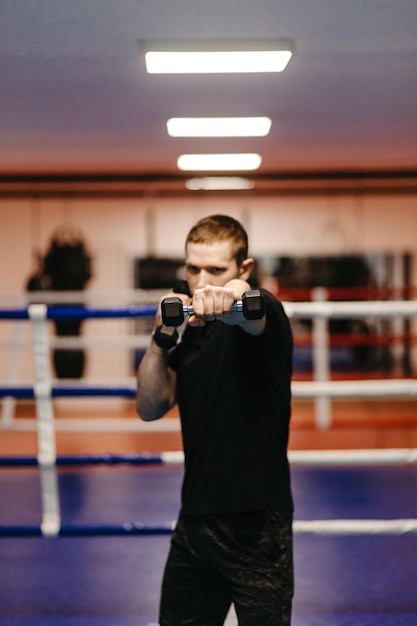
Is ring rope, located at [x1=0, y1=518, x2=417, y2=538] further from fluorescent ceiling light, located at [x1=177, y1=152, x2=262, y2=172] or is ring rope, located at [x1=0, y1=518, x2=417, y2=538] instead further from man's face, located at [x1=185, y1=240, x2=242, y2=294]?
fluorescent ceiling light, located at [x1=177, y1=152, x2=262, y2=172]

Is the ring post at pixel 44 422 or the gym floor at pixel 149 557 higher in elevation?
the ring post at pixel 44 422

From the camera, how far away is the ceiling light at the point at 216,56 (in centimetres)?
239

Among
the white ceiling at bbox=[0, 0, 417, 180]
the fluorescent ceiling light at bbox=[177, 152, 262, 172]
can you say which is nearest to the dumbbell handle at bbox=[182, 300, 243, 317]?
the white ceiling at bbox=[0, 0, 417, 180]

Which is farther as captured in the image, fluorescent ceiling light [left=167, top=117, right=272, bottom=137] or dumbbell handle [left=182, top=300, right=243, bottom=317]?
fluorescent ceiling light [left=167, top=117, right=272, bottom=137]

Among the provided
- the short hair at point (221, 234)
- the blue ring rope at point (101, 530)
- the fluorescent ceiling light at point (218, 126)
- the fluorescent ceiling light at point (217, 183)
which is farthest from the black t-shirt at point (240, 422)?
the fluorescent ceiling light at point (217, 183)

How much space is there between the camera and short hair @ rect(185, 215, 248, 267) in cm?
136

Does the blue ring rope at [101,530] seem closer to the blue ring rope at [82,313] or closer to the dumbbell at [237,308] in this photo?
the blue ring rope at [82,313]

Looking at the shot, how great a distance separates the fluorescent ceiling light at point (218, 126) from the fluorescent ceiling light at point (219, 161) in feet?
2.45

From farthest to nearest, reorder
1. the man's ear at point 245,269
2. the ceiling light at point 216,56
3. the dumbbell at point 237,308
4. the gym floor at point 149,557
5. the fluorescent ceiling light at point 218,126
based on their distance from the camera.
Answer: the fluorescent ceiling light at point 218,126 < the ceiling light at point 216,56 < the gym floor at point 149,557 < the man's ear at point 245,269 < the dumbbell at point 237,308

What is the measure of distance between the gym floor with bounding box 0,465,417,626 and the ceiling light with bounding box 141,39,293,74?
1.79 meters

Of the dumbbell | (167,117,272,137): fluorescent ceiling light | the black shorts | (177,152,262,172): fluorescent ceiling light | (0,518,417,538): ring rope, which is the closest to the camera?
the dumbbell

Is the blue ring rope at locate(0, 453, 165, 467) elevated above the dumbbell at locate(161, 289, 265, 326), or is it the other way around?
the dumbbell at locate(161, 289, 265, 326)

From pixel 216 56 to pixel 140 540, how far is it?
1984mm

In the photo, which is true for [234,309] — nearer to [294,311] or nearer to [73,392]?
[294,311]
